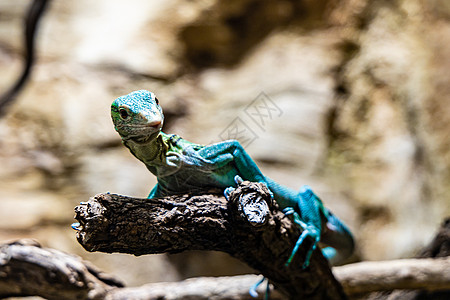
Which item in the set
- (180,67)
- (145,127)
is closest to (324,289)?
(145,127)

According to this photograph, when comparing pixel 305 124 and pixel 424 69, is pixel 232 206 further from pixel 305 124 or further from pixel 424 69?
pixel 424 69

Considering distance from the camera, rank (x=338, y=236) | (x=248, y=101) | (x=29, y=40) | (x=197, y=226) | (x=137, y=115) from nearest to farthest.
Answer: (x=137, y=115), (x=197, y=226), (x=338, y=236), (x=29, y=40), (x=248, y=101)

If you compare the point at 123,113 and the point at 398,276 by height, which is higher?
the point at 123,113

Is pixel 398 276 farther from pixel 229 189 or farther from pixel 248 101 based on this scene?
pixel 248 101

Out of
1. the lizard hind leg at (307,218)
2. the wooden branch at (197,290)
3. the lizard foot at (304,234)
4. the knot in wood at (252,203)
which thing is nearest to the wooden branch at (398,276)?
the wooden branch at (197,290)

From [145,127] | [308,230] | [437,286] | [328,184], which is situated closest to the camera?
[145,127]

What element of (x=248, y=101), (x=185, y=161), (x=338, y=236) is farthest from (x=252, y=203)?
(x=248, y=101)
